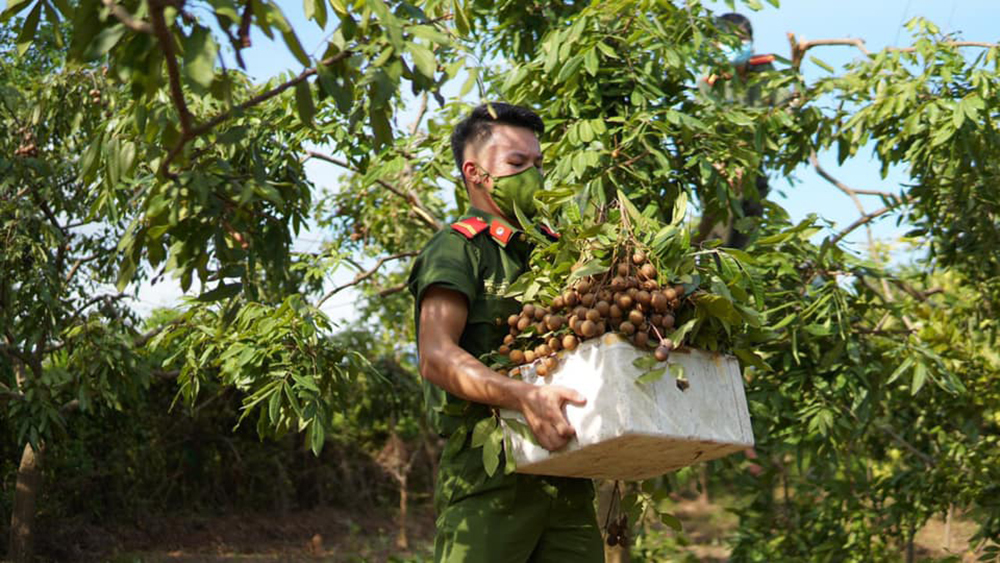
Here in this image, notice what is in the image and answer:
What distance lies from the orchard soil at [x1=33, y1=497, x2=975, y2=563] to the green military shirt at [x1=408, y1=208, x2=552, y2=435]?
181 inches

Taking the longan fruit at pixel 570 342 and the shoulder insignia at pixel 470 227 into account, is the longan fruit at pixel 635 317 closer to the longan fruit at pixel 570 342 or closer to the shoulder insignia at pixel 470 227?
the longan fruit at pixel 570 342

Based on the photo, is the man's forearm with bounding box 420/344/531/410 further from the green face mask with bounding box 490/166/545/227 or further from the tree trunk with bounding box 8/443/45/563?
the tree trunk with bounding box 8/443/45/563

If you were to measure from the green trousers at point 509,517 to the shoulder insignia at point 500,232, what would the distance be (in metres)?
0.47

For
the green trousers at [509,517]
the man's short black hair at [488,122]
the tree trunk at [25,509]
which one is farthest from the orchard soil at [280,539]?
the man's short black hair at [488,122]

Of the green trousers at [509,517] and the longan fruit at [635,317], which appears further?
the green trousers at [509,517]

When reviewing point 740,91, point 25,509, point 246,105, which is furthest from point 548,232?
point 25,509

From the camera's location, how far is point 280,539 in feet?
27.0

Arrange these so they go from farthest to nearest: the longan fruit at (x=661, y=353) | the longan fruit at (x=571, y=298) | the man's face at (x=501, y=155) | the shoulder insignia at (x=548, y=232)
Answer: the man's face at (x=501, y=155) → the shoulder insignia at (x=548, y=232) → the longan fruit at (x=571, y=298) → the longan fruit at (x=661, y=353)

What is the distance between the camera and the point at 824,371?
3.92 metres

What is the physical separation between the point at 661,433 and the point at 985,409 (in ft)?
13.1

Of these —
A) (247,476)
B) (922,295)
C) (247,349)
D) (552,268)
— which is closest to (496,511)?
(552,268)

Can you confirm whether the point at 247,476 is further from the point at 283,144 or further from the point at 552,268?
the point at 552,268

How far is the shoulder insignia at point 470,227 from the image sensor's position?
232 cm

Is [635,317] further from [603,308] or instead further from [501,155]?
[501,155]
